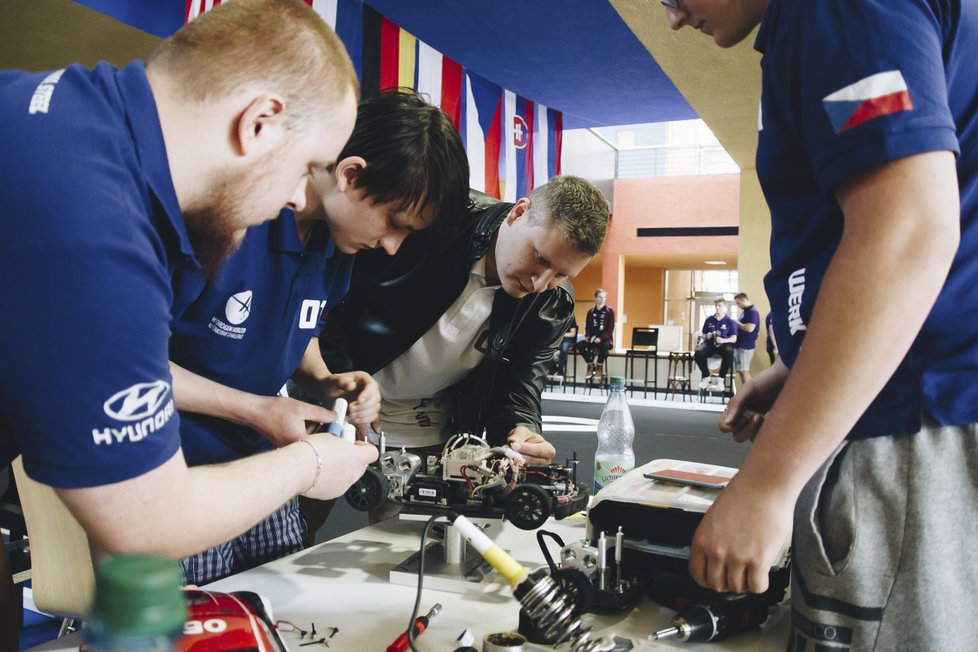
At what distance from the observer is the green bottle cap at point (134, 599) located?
11.0 inches

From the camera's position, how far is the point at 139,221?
0.60 m

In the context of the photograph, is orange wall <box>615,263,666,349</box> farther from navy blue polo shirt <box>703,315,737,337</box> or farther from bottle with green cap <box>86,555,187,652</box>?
bottle with green cap <box>86,555,187,652</box>

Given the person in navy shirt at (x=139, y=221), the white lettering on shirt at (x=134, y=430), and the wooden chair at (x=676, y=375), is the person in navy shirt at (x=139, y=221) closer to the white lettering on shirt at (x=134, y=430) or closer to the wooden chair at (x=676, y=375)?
the white lettering on shirt at (x=134, y=430)

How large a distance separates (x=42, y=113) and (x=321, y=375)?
2.87 ft

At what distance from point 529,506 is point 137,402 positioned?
65 cm

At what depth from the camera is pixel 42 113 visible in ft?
1.89

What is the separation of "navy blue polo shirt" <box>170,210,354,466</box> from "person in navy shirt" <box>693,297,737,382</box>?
9.66 metres

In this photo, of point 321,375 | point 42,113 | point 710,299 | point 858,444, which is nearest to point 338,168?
point 321,375

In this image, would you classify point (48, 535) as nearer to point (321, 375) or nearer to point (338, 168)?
point (321, 375)

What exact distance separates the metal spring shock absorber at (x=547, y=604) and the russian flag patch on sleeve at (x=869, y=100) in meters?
0.51

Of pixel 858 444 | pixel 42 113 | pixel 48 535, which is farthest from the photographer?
pixel 48 535

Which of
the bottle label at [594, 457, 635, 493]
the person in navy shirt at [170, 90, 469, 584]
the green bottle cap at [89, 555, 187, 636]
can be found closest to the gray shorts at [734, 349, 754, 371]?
the bottle label at [594, 457, 635, 493]

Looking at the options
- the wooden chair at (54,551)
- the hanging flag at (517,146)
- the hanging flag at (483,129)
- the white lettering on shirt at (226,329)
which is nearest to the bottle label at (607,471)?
the white lettering on shirt at (226,329)

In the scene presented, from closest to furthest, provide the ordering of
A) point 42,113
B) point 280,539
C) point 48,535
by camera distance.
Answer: point 42,113 < point 48,535 < point 280,539
